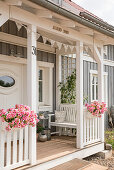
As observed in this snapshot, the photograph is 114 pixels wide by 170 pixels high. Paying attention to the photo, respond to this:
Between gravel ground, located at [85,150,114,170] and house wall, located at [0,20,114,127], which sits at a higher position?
house wall, located at [0,20,114,127]

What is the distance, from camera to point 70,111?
620 centimetres

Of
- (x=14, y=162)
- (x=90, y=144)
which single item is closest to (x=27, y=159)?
(x=14, y=162)

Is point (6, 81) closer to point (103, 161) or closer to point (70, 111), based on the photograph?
point (70, 111)

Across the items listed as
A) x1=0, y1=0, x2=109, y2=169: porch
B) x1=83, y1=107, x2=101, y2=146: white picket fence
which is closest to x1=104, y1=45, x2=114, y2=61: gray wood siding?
x1=0, y1=0, x2=109, y2=169: porch

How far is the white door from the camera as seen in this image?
16.4 feet

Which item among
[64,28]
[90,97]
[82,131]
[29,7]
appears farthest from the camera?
[90,97]

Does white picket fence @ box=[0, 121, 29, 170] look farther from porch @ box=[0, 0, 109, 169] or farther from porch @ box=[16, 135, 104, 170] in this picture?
porch @ box=[16, 135, 104, 170]

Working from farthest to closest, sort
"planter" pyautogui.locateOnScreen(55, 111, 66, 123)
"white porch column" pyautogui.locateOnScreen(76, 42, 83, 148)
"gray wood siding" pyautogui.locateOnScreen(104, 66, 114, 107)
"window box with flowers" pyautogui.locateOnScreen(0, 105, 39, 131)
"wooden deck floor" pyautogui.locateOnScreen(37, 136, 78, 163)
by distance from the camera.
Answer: "gray wood siding" pyautogui.locateOnScreen(104, 66, 114, 107)
"planter" pyautogui.locateOnScreen(55, 111, 66, 123)
"white porch column" pyautogui.locateOnScreen(76, 42, 83, 148)
"wooden deck floor" pyautogui.locateOnScreen(37, 136, 78, 163)
"window box with flowers" pyautogui.locateOnScreen(0, 105, 39, 131)

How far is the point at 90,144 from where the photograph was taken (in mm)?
4961

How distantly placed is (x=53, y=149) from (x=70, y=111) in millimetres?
1841

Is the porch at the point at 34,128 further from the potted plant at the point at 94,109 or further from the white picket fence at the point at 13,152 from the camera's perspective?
the potted plant at the point at 94,109

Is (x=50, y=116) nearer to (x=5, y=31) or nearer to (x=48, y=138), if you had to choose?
(x=48, y=138)

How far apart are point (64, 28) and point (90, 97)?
4.30 metres

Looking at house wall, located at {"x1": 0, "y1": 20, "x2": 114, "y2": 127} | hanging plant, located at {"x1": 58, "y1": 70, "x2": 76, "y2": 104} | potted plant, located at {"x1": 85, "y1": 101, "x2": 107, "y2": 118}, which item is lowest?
potted plant, located at {"x1": 85, "y1": 101, "x2": 107, "y2": 118}
